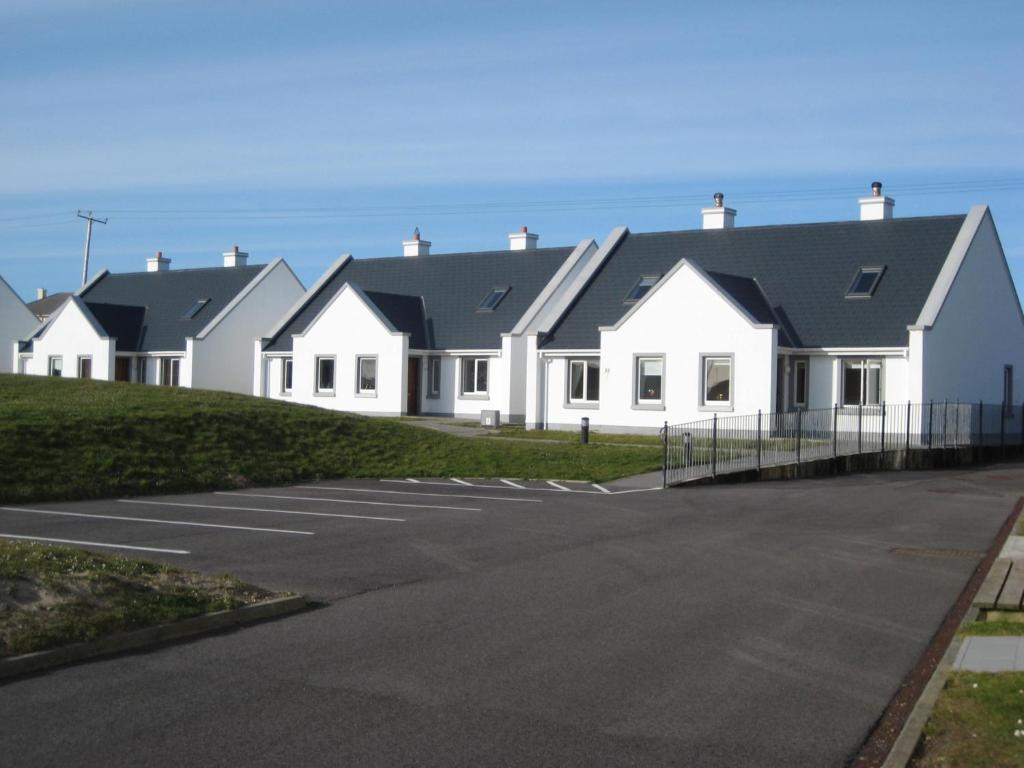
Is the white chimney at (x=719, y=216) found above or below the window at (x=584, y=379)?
above

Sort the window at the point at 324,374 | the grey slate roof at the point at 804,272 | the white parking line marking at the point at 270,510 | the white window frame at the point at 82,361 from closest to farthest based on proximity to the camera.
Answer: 1. the white parking line marking at the point at 270,510
2. the grey slate roof at the point at 804,272
3. the window at the point at 324,374
4. the white window frame at the point at 82,361

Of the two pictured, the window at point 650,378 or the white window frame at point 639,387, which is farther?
the window at point 650,378

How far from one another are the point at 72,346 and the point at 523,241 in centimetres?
2219

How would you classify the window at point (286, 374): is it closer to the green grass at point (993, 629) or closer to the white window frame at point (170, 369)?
→ the white window frame at point (170, 369)

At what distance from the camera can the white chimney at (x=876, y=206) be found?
130 ft

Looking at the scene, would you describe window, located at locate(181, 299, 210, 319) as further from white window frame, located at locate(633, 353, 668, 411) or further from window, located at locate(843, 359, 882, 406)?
A: window, located at locate(843, 359, 882, 406)

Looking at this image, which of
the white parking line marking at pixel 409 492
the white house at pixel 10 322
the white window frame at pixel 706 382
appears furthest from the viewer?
the white house at pixel 10 322

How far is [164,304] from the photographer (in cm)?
5650

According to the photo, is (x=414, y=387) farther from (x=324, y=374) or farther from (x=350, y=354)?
(x=324, y=374)

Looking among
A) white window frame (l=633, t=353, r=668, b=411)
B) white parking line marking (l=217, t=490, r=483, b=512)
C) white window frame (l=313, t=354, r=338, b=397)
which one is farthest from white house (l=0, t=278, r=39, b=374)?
white parking line marking (l=217, t=490, r=483, b=512)

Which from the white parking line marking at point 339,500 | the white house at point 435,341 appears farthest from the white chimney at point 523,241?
the white parking line marking at point 339,500

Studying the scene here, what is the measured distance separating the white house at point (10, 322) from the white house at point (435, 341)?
21.4 m

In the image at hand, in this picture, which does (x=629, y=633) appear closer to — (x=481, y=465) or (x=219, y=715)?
(x=219, y=715)

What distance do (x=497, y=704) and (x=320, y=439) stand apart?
2029 centimetres
